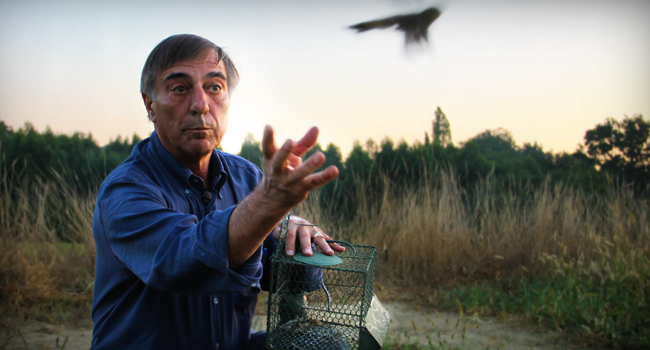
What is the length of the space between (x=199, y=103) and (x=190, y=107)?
0.05 metres

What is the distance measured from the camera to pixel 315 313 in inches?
71.9

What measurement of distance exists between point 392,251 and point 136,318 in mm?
4242

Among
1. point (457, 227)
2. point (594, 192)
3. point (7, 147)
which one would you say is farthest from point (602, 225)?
point (7, 147)

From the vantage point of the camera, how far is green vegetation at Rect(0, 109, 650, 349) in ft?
13.0

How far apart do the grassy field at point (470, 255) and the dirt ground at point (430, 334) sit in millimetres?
165

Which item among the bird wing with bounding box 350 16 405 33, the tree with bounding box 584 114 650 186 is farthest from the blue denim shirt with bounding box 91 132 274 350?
the tree with bounding box 584 114 650 186

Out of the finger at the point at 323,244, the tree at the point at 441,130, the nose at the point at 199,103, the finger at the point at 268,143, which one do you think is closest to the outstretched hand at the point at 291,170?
the finger at the point at 268,143

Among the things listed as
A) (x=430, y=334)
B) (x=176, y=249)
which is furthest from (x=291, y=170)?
(x=430, y=334)

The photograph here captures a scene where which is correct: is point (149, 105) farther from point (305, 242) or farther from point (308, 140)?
point (308, 140)

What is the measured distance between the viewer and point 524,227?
18.3 feet

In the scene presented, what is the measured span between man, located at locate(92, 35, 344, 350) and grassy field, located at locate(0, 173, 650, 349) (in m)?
1.98

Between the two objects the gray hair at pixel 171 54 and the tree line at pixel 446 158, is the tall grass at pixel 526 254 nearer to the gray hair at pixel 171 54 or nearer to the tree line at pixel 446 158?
the tree line at pixel 446 158

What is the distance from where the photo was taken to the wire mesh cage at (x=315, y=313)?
1.62 meters

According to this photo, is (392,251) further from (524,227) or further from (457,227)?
(524,227)
